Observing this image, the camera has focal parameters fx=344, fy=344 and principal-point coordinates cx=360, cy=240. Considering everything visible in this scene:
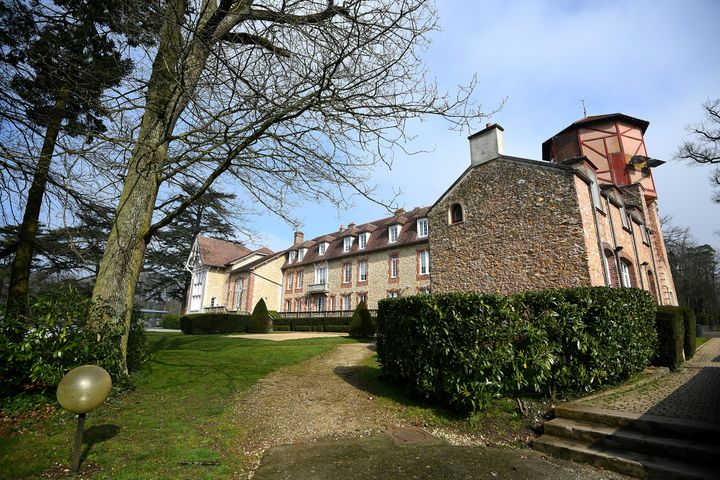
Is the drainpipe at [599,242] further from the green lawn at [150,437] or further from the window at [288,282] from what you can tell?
the window at [288,282]

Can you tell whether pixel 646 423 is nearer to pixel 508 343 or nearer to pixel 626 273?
pixel 508 343

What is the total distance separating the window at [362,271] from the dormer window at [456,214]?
1503 centimetres

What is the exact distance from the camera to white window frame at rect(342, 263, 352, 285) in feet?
100

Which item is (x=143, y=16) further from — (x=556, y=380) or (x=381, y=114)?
(x=556, y=380)

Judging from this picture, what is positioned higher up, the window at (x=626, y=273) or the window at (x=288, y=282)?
the window at (x=288, y=282)

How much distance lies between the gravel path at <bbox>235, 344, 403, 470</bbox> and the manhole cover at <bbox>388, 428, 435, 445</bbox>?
0.27 metres

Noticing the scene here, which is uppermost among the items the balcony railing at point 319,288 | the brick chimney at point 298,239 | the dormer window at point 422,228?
the brick chimney at point 298,239

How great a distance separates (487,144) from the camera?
14.6 metres

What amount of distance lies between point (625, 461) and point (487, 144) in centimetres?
1267

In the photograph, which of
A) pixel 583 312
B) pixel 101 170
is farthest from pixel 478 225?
pixel 101 170

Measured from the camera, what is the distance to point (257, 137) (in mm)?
5340

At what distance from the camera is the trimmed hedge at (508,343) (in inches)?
→ 221

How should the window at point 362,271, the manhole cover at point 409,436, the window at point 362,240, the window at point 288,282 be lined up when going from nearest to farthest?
the manhole cover at point 409,436 → the window at point 362,271 → the window at point 362,240 → the window at point 288,282

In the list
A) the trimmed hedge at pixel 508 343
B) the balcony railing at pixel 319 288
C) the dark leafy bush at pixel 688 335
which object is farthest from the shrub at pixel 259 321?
the dark leafy bush at pixel 688 335
